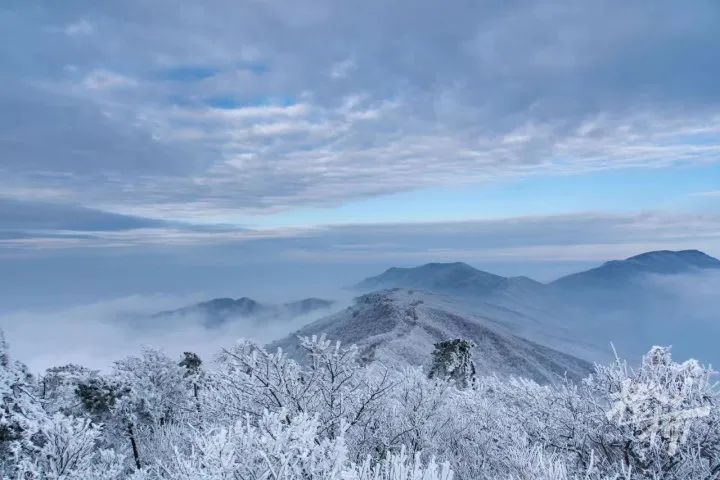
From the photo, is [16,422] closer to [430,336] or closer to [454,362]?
[454,362]

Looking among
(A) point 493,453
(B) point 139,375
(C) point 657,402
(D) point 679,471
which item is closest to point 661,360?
(C) point 657,402

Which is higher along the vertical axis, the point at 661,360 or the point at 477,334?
the point at 661,360

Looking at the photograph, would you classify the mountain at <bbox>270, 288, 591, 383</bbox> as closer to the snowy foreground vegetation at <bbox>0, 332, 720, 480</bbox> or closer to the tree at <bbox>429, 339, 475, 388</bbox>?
the tree at <bbox>429, 339, 475, 388</bbox>

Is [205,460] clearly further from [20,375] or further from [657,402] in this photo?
[20,375]

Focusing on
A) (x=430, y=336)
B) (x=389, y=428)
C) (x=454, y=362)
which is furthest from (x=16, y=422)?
(x=430, y=336)

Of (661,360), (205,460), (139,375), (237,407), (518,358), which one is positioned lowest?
(518,358)

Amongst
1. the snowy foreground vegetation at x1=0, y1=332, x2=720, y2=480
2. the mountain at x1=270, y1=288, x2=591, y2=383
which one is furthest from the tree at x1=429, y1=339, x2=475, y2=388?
the mountain at x1=270, y1=288, x2=591, y2=383
